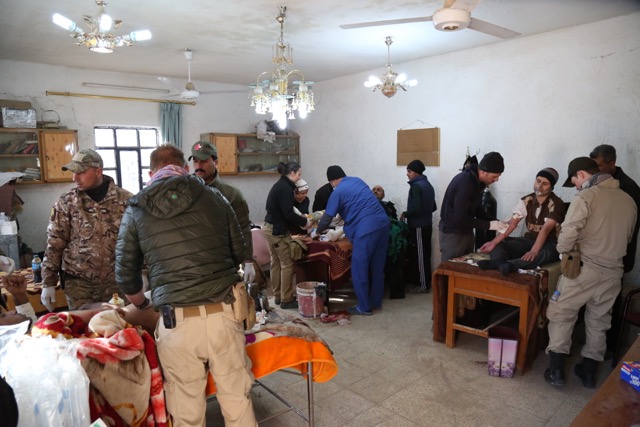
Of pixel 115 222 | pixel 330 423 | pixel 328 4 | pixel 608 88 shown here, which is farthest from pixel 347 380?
pixel 608 88

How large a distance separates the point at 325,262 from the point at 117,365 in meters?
3.15

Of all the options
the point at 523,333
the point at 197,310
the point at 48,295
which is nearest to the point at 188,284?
the point at 197,310

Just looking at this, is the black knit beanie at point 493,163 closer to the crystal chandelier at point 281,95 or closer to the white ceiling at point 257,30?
the white ceiling at point 257,30

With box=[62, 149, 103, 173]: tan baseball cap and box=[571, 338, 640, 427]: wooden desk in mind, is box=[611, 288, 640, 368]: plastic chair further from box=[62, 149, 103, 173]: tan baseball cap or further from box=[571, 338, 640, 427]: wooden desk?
box=[62, 149, 103, 173]: tan baseball cap

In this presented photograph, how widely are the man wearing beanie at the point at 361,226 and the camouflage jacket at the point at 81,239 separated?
2.12 m

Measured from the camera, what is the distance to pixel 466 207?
12.6 ft

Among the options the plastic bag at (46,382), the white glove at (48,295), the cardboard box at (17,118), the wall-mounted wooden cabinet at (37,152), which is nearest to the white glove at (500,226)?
the plastic bag at (46,382)

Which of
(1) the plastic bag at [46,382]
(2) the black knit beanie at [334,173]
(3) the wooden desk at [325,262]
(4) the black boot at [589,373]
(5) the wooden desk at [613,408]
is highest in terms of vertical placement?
(2) the black knit beanie at [334,173]

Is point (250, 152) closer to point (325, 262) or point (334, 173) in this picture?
point (334, 173)

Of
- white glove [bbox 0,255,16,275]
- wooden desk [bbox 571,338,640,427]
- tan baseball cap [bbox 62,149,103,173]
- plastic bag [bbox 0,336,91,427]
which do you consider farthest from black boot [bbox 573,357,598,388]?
white glove [bbox 0,255,16,275]

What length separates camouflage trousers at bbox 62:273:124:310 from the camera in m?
2.81

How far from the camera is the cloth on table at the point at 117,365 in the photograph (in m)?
1.75

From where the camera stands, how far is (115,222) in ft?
9.39

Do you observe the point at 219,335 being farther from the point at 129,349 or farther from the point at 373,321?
the point at 373,321
